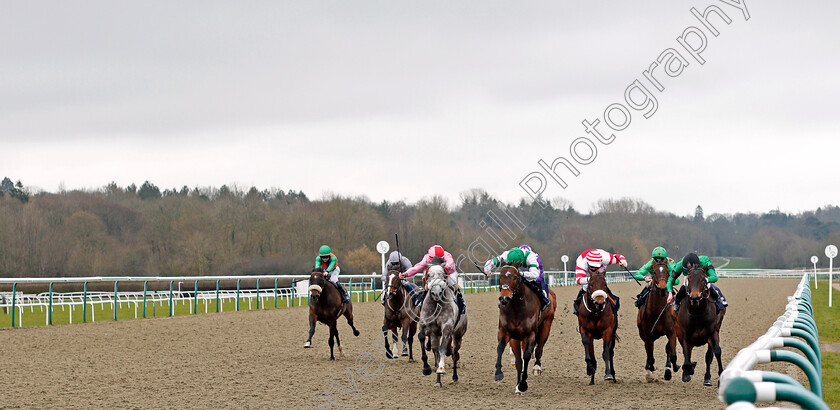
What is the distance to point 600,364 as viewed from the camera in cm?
1180

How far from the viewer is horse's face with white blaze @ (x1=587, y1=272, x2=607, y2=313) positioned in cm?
924

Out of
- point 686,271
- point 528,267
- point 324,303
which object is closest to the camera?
point 686,271

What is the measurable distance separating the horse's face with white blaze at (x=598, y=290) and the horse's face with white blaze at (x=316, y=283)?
403 centimetres

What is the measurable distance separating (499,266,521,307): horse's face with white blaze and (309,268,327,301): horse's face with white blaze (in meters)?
3.65

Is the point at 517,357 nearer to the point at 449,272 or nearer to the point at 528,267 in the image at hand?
the point at 528,267

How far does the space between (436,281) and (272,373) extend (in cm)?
243

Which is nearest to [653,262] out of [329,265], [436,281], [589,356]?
[589,356]

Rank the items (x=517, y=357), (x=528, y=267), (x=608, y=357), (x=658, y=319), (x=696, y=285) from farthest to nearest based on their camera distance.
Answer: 1. (x=658, y=319)
2. (x=608, y=357)
3. (x=528, y=267)
4. (x=517, y=357)
5. (x=696, y=285)

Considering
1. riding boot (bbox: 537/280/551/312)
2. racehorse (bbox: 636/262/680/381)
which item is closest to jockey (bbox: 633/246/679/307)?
racehorse (bbox: 636/262/680/381)

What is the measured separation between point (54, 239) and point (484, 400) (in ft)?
137

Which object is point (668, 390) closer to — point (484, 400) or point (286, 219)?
point (484, 400)

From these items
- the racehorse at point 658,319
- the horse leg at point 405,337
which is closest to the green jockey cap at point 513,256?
the racehorse at point 658,319

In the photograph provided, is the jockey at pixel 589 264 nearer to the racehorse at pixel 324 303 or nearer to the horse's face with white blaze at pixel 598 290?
the horse's face with white blaze at pixel 598 290

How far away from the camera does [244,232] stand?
53.2 m
